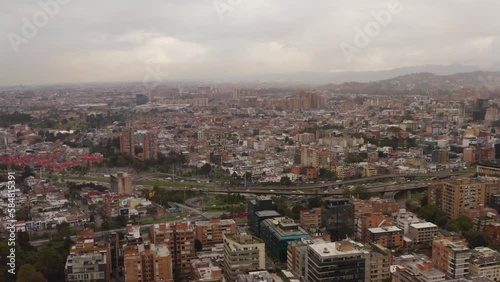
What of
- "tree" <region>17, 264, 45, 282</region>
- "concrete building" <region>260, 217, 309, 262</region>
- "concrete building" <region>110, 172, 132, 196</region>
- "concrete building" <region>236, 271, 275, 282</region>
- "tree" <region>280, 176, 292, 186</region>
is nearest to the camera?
"concrete building" <region>236, 271, 275, 282</region>

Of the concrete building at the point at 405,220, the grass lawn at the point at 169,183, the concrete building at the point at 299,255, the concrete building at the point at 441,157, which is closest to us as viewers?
the concrete building at the point at 299,255

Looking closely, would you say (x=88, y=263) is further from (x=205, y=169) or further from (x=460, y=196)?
(x=205, y=169)

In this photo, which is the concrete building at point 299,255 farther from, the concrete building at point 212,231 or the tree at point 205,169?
the tree at point 205,169

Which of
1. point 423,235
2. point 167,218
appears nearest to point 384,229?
point 423,235

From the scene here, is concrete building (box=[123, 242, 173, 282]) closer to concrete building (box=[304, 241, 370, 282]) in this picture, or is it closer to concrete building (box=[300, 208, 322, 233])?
concrete building (box=[304, 241, 370, 282])

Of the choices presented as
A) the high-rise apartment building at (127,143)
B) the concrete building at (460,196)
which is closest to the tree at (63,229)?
the concrete building at (460,196)

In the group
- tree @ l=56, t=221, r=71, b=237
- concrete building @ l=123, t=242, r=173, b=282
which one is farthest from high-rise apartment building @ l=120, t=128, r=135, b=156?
concrete building @ l=123, t=242, r=173, b=282
